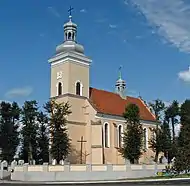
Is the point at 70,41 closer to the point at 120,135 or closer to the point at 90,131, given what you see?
the point at 90,131

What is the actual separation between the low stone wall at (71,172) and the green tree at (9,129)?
63.3 ft

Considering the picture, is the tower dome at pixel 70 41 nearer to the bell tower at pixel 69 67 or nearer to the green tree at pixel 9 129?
the bell tower at pixel 69 67

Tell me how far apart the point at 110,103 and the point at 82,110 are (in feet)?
23.6

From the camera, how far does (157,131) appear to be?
58.8m

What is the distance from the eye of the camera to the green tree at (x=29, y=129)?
55.9m

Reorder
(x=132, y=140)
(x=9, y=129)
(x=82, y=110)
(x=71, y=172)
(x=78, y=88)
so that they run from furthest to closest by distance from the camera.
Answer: (x=9, y=129) < (x=78, y=88) < (x=82, y=110) < (x=132, y=140) < (x=71, y=172)

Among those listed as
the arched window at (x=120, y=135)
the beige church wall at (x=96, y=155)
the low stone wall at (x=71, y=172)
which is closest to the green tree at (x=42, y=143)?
the beige church wall at (x=96, y=155)

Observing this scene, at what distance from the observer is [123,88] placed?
72000 mm

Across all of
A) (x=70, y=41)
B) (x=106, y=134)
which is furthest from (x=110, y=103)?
(x=70, y=41)

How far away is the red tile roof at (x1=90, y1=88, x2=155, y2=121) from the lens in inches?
2405

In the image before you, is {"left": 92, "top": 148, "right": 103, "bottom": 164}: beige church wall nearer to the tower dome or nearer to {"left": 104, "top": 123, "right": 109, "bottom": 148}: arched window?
{"left": 104, "top": 123, "right": 109, "bottom": 148}: arched window

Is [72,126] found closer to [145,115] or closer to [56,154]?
[56,154]

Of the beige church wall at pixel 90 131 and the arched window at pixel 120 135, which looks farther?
the arched window at pixel 120 135

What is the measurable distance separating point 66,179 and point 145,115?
111ft
